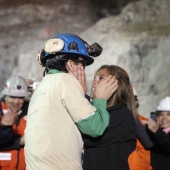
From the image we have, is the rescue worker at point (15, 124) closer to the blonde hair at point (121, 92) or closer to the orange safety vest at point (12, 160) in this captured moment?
the orange safety vest at point (12, 160)

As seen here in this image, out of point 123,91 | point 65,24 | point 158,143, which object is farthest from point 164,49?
point 123,91

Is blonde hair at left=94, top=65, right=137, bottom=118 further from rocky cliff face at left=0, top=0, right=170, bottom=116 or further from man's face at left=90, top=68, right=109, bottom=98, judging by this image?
rocky cliff face at left=0, top=0, right=170, bottom=116

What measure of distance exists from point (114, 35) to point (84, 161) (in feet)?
14.3

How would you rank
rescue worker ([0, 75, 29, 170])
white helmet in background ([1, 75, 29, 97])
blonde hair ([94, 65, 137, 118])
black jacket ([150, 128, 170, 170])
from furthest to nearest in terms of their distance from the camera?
white helmet in background ([1, 75, 29, 97]), rescue worker ([0, 75, 29, 170]), black jacket ([150, 128, 170, 170]), blonde hair ([94, 65, 137, 118])

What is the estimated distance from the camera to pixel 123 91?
2.57m

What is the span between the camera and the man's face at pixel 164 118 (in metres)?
4.07

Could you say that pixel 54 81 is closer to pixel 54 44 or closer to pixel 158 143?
pixel 54 44

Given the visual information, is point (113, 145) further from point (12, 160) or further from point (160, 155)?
point (12, 160)

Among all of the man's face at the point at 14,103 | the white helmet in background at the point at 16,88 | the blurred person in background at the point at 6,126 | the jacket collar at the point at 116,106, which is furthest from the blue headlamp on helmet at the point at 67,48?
the white helmet in background at the point at 16,88

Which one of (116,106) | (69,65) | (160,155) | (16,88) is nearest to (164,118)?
(160,155)

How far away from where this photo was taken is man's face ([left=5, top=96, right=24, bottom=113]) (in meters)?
4.41

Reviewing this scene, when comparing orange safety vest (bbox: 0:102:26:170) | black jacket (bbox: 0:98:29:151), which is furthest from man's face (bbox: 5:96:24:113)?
orange safety vest (bbox: 0:102:26:170)

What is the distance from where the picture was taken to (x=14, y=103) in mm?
4445

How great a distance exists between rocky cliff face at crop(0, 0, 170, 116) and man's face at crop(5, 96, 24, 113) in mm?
2203
